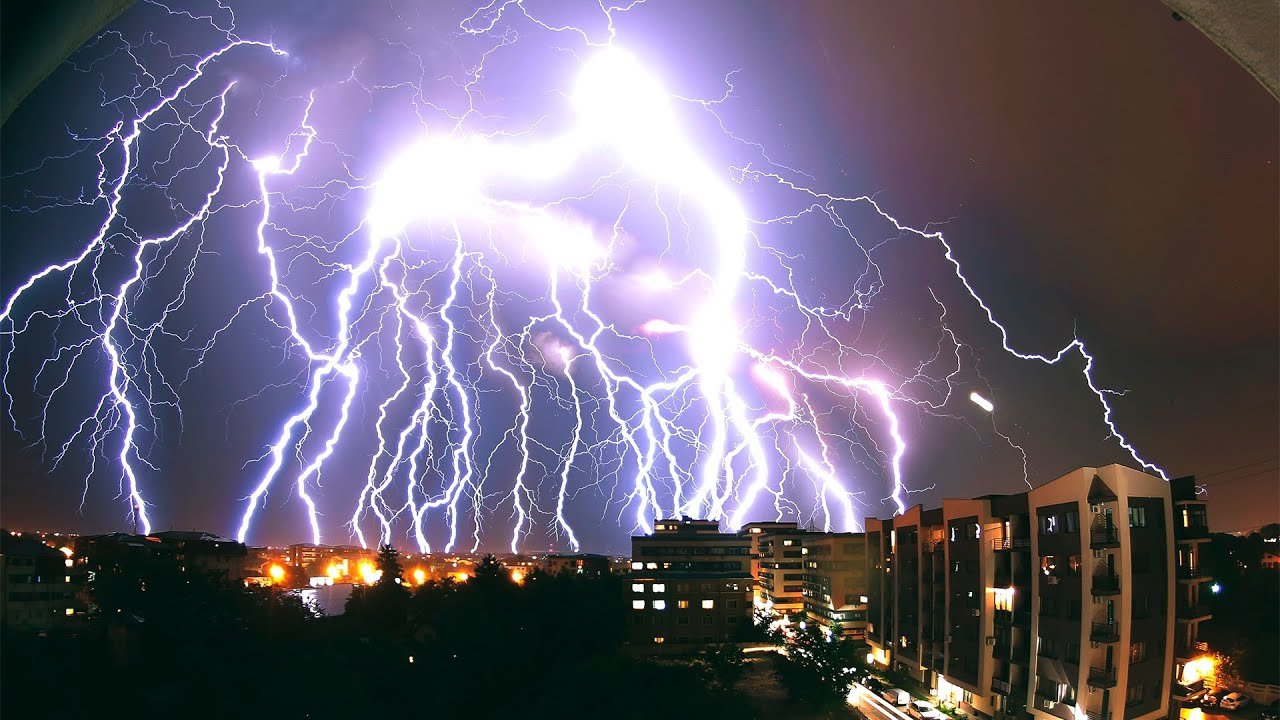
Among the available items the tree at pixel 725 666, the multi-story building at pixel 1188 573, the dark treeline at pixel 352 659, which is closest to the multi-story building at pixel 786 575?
the dark treeline at pixel 352 659

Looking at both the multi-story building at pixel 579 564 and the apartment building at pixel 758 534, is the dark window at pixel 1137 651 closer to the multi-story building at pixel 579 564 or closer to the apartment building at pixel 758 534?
the apartment building at pixel 758 534

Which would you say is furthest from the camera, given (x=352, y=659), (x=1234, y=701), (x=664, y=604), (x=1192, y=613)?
(x=664, y=604)

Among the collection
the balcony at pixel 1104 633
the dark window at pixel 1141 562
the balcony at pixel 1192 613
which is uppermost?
the dark window at pixel 1141 562

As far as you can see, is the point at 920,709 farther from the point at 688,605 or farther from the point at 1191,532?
the point at 688,605

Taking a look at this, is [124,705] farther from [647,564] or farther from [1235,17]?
[1235,17]

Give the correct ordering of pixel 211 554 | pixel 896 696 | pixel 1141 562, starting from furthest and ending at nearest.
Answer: pixel 211 554 → pixel 896 696 → pixel 1141 562

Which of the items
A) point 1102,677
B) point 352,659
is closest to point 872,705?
point 1102,677
